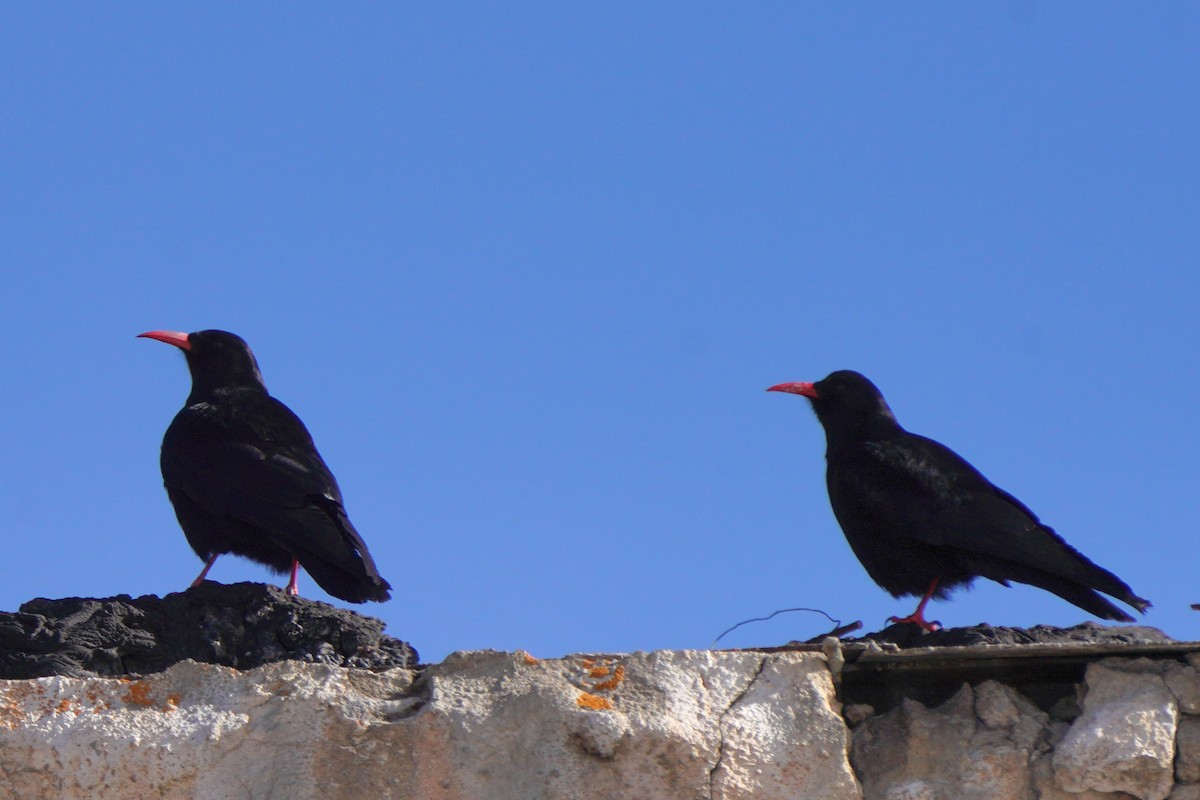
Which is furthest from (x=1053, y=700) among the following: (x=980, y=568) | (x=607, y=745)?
(x=980, y=568)

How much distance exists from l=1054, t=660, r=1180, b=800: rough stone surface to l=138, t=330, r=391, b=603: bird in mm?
2656

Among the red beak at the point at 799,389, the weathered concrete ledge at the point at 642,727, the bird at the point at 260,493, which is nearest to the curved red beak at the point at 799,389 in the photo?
the red beak at the point at 799,389

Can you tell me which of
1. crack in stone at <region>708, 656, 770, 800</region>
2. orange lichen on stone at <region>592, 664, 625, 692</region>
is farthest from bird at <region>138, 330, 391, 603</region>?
crack in stone at <region>708, 656, 770, 800</region>

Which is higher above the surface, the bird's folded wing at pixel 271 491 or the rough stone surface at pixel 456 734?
the bird's folded wing at pixel 271 491

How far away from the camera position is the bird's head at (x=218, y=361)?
7410 millimetres

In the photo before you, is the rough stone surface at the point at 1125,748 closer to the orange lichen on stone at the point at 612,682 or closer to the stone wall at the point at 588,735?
the stone wall at the point at 588,735

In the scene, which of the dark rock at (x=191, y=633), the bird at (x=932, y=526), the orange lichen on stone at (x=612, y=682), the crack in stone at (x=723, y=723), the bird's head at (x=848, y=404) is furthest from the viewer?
the bird's head at (x=848, y=404)

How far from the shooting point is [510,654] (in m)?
3.88

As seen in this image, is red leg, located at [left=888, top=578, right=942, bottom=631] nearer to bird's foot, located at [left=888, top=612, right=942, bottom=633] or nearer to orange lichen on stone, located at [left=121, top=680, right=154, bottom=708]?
bird's foot, located at [left=888, top=612, right=942, bottom=633]

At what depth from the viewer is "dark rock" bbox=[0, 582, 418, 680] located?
434 centimetres

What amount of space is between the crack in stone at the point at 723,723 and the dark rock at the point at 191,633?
1.01 meters

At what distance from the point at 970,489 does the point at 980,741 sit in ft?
8.43

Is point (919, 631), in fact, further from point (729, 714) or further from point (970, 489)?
point (729, 714)

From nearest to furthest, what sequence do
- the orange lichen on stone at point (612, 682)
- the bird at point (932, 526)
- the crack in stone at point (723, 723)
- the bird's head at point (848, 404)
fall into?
the crack in stone at point (723, 723) < the orange lichen on stone at point (612, 682) < the bird at point (932, 526) < the bird's head at point (848, 404)
